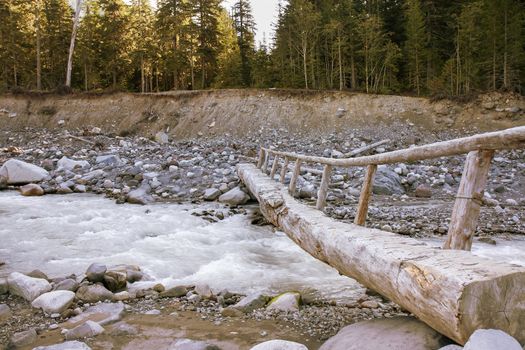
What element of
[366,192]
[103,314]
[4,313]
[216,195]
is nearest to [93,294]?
[103,314]

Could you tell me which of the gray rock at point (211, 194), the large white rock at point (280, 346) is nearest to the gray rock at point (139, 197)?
the gray rock at point (211, 194)

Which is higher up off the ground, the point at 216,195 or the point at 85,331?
the point at 216,195

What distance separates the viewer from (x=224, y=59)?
38.2 metres

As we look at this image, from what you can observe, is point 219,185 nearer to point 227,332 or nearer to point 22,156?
point 227,332

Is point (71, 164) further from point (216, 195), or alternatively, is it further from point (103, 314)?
point (103, 314)

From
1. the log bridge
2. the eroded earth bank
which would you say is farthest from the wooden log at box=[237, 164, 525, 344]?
the eroded earth bank

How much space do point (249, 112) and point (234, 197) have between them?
15373 millimetres

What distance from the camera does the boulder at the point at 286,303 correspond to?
4.22 meters

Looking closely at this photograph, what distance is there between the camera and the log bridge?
2100mm

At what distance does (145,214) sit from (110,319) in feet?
20.3

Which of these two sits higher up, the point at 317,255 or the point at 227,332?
the point at 317,255

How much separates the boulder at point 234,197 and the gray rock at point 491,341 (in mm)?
9605

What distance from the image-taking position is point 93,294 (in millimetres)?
4598

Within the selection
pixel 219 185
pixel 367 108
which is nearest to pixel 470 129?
pixel 367 108
